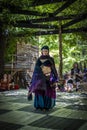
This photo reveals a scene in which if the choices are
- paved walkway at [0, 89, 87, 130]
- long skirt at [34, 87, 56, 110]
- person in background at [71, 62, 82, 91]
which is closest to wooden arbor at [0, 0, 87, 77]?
person in background at [71, 62, 82, 91]

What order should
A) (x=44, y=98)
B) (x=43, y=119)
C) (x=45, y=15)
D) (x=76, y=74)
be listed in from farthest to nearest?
1. (x=76, y=74)
2. (x=45, y=15)
3. (x=44, y=98)
4. (x=43, y=119)

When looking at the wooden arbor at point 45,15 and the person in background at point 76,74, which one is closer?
the wooden arbor at point 45,15

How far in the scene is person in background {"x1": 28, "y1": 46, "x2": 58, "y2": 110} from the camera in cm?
809

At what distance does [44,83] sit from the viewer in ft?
26.4

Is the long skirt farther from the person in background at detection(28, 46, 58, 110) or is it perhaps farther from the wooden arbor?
the wooden arbor

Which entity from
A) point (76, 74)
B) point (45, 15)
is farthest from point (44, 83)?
point (76, 74)

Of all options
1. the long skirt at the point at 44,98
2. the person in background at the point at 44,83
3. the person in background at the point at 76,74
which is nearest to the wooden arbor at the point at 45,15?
the person in background at the point at 76,74

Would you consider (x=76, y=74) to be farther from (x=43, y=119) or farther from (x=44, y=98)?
(x=43, y=119)

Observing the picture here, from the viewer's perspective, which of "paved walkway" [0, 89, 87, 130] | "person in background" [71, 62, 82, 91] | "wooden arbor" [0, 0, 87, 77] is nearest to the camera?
"paved walkway" [0, 89, 87, 130]

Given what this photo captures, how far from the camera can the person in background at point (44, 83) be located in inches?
319

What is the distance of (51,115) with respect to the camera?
283 inches

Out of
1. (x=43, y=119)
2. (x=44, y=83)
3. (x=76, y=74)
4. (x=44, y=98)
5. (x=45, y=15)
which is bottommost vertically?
(x=43, y=119)

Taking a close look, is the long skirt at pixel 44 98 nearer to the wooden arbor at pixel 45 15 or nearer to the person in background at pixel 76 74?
the wooden arbor at pixel 45 15

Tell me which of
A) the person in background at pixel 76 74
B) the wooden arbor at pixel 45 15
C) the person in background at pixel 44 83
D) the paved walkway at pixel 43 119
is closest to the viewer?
the paved walkway at pixel 43 119
